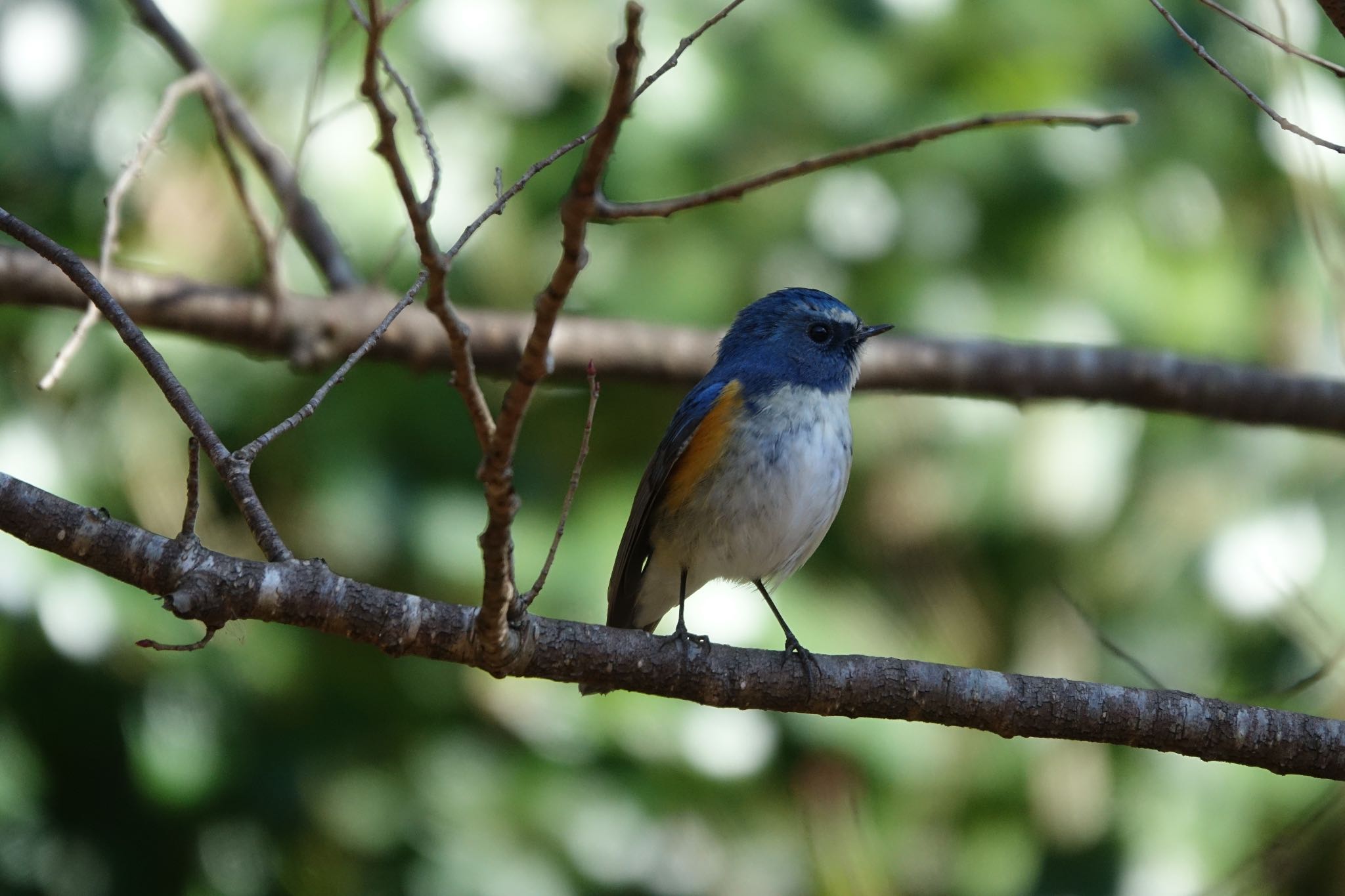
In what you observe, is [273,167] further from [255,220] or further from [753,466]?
[753,466]

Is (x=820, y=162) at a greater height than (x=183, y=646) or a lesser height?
greater

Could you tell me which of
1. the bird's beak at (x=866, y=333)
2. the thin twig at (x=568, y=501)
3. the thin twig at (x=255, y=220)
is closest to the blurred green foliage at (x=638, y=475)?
the thin twig at (x=255, y=220)

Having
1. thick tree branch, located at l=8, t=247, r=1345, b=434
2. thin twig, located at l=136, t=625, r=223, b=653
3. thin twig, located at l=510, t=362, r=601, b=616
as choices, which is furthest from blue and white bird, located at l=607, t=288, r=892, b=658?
thin twig, located at l=136, t=625, r=223, b=653

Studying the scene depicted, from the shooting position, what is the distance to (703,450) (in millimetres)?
3416

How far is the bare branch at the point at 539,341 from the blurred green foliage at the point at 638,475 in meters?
2.07

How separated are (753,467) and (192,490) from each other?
5.44ft

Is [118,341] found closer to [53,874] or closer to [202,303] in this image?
[202,303]

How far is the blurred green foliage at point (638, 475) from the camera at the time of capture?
4.25 m

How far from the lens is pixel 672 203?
1.56m

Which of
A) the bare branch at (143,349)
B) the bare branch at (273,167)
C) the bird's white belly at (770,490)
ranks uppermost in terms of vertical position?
the bare branch at (273,167)

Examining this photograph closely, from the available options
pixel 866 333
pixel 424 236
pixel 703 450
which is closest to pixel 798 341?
pixel 866 333

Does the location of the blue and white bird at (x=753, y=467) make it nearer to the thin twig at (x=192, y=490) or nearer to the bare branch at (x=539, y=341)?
the bare branch at (x=539, y=341)

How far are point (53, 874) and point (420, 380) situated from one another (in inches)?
82.3

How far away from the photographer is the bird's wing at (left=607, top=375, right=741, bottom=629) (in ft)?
11.2
